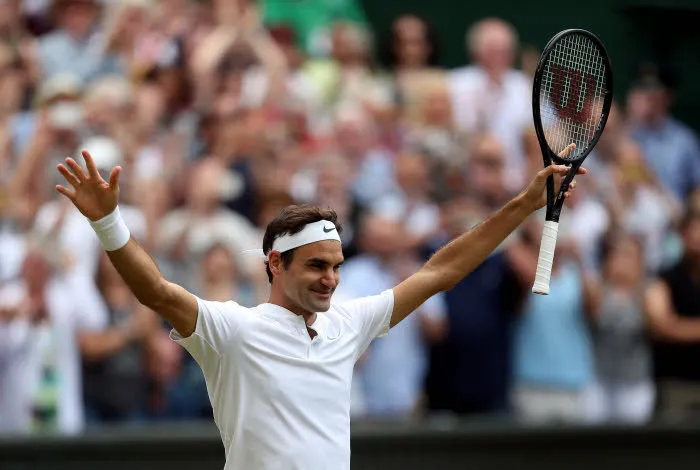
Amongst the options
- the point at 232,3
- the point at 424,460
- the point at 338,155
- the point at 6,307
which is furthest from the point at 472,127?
the point at 6,307

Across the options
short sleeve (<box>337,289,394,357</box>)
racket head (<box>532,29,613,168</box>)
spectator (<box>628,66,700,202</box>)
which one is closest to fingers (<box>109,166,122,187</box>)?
short sleeve (<box>337,289,394,357</box>)

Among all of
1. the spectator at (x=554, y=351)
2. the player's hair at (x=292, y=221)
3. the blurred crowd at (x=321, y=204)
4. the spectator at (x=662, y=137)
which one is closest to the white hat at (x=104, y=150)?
the blurred crowd at (x=321, y=204)

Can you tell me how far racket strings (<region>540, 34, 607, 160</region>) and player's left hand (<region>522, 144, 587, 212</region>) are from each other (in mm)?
408

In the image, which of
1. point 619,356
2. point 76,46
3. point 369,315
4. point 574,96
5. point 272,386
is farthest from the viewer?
point 76,46

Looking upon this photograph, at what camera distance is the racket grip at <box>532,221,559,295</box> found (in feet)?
17.2

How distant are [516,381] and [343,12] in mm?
3770

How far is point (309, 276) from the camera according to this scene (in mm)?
5105

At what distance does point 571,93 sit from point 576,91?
4cm

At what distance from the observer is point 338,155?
1056cm

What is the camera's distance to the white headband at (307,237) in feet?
17.0

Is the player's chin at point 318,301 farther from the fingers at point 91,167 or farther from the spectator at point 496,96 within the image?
the spectator at point 496,96

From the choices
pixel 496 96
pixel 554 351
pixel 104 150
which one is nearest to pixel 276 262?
pixel 104 150

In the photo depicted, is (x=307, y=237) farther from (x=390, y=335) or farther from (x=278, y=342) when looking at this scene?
(x=390, y=335)

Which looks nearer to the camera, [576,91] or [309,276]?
[309,276]
